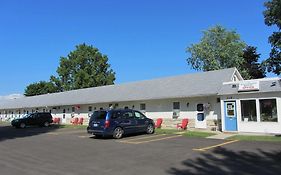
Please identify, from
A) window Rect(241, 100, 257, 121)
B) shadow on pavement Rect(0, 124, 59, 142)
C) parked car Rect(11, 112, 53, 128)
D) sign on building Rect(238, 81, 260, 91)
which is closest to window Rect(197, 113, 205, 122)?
Answer: window Rect(241, 100, 257, 121)

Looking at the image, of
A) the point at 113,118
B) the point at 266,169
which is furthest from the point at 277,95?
the point at 266,169

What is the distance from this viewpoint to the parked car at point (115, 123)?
2036 centimetres

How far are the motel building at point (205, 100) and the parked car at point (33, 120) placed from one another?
3251 mm

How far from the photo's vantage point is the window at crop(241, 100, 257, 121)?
21609mm

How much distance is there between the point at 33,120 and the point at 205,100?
21.3 metres

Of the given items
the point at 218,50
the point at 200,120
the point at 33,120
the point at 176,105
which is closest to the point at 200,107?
the point at 200,120

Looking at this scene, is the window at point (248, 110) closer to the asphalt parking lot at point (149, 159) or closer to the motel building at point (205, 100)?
the motel building at point (205, 100)

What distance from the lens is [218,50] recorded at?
58594mm

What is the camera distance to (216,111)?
25016mm

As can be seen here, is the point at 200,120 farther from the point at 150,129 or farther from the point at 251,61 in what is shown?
the point at 251,61

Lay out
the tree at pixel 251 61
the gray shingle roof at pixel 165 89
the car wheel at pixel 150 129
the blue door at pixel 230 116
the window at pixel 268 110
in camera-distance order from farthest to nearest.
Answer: the tree at pixel 251 61
the gray shingle roof at pixel 165 89
the car wheel at pixel 150 129
the blue door at pixel 230 116
the window at pixel 268 110

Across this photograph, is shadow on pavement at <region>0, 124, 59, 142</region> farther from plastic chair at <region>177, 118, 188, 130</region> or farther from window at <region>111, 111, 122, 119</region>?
plastic chair at <region>177, 118, 188, 130</region>

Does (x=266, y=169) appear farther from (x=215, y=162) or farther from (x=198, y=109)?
(x=198, y=109)

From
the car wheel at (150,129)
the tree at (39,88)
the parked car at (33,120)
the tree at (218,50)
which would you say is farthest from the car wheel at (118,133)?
the tree at (39,88)
